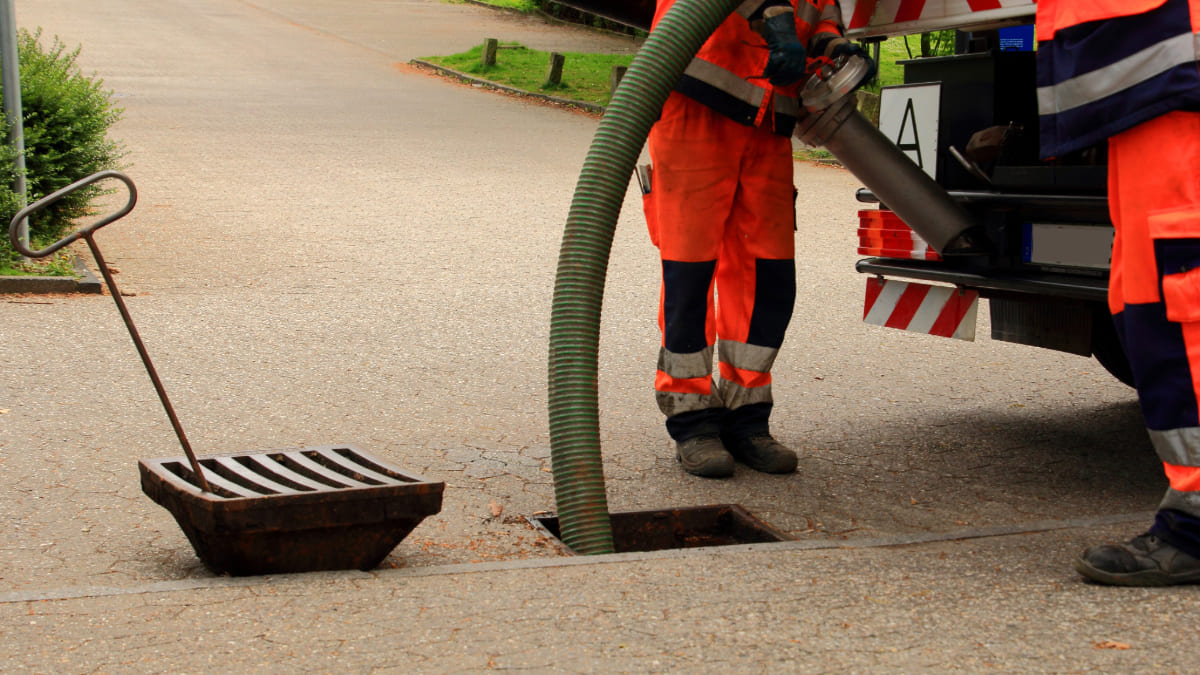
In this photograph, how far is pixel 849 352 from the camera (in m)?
6.18

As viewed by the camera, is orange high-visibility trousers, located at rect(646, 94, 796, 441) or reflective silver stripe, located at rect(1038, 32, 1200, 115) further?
orange high-visibility trousers, located at rect(646, 94, 796, 441)

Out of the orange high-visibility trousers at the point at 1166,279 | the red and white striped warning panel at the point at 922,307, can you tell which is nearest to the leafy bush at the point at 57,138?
the red and white striped warning panel at the point at 922,307

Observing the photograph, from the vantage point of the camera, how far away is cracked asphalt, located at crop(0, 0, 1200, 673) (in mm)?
2613

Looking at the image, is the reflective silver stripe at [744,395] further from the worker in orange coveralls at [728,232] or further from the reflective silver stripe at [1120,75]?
the reflective silver stripe at [1120,75]

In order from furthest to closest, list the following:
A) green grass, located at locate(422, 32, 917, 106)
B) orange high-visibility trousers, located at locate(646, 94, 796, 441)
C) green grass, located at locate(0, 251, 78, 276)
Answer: green grass, located at locate(422, 32, 917, 106), green grass, located at locate(0, 251, 78, 276), orange high-visibility trousers, located at locate(646, 94, 796, 441)

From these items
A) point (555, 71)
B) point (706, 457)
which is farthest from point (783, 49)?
point (555, 71)

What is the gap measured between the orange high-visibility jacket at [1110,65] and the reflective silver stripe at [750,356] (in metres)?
1.42

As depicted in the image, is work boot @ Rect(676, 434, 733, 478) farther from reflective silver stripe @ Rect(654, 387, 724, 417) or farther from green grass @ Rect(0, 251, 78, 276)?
green grass @ Rect(0, 251, 78, 276)

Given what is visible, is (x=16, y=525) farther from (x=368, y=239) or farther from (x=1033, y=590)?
(x=368, y=239)

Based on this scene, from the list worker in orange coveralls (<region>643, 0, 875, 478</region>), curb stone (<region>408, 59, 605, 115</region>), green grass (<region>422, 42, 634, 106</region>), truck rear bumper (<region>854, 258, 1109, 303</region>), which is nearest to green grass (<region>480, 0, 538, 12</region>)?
green grass (<region>422, 42, 634, 106</region>)

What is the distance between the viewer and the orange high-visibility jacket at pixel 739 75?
13.1 ft

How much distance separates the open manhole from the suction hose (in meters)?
0.37

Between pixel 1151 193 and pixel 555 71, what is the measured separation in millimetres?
17226

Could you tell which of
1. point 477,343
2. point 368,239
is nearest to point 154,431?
point 477,343
